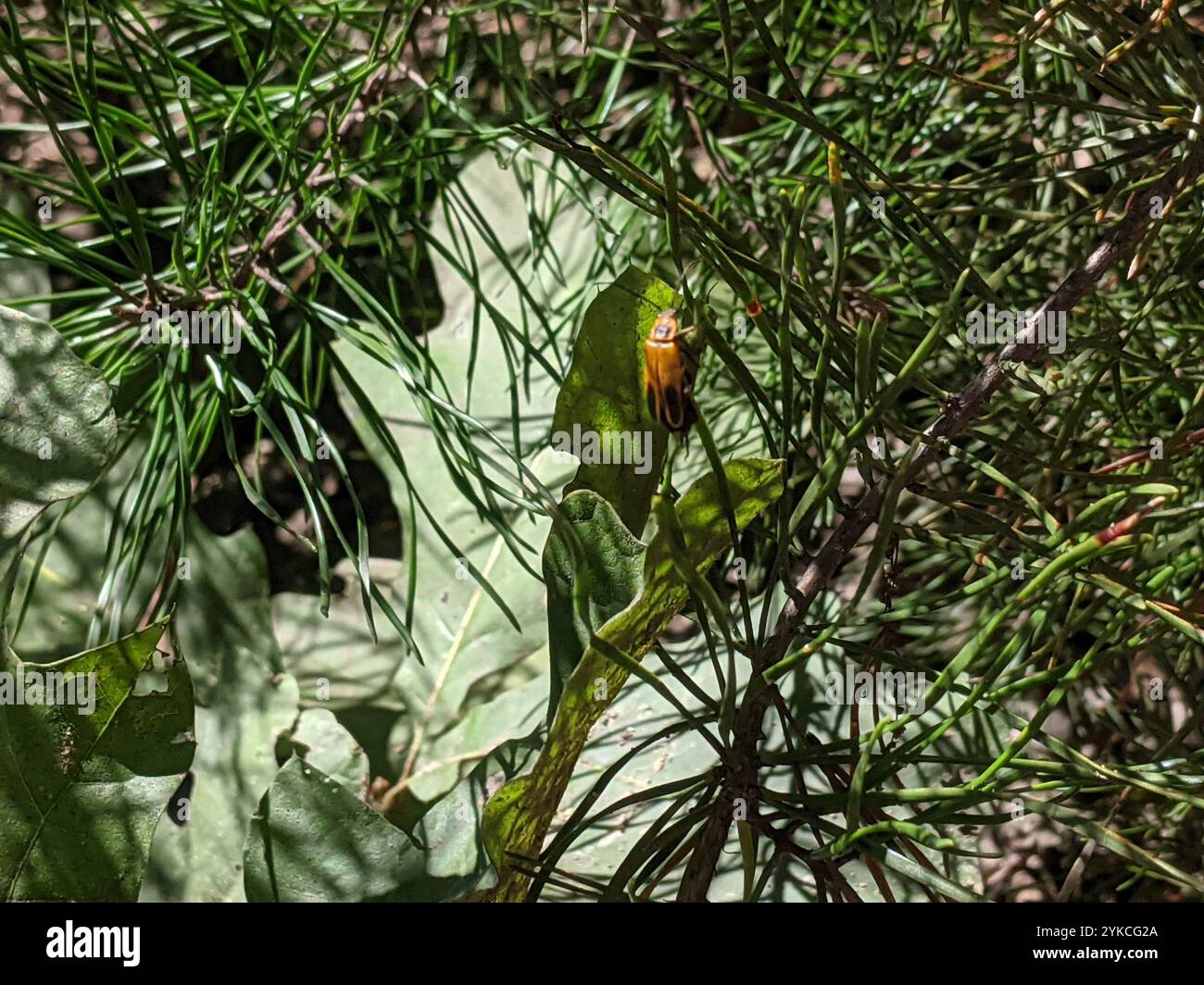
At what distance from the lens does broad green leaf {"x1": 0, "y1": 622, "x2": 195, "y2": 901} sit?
1.45 feet

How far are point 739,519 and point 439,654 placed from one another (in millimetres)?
447

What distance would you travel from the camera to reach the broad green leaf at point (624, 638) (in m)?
0.35

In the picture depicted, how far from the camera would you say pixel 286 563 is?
84 cm

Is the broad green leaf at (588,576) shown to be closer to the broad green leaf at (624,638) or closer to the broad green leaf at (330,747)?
the broad green leaf at (624,638)

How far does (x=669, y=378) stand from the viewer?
0.33m

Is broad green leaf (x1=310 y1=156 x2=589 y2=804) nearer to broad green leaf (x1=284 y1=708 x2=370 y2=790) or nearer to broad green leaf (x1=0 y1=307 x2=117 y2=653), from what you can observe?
broad green leaf (x1=284 y1=708 x2=370 y2=790)

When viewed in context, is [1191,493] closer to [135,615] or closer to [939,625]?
[939,625]

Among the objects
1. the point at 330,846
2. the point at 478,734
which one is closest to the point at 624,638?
the point at 330,846

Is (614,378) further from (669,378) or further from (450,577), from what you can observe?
(450,577)

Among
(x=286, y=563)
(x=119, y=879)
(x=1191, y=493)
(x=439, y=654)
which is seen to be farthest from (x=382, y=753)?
(x=1191, y=493)

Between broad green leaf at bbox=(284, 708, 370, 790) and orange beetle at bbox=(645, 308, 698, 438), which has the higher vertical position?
orange beetle at bbox=(645, 308, 698, 438)

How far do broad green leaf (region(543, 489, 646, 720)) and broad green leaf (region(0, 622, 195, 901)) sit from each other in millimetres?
160

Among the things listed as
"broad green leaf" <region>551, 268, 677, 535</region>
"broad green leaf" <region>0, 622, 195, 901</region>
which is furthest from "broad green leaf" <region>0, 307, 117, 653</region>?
"broad green leaf" <region>551, 268, 677, 535</region>

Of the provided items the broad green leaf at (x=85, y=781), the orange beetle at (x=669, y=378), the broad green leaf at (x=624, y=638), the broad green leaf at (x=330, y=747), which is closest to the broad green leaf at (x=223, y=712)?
the broad green leaf at (x=330, y=747)
